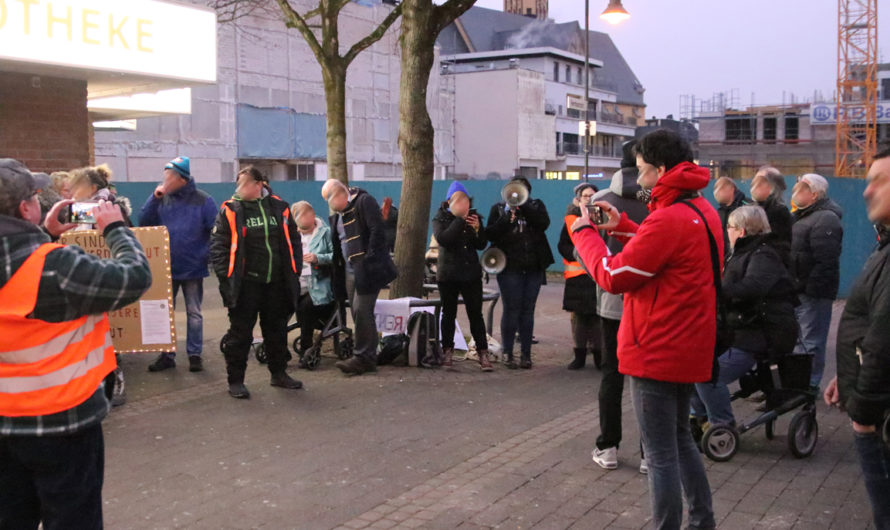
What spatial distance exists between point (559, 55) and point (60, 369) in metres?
77.4

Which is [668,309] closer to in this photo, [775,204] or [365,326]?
[775,204]

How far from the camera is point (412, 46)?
388 inches

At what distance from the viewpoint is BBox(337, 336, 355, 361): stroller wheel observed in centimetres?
930

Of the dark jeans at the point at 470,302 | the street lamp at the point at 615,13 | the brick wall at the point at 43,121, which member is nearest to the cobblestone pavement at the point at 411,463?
the dark jeans at the point at 470,302

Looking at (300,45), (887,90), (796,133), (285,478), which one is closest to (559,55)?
(796,133)

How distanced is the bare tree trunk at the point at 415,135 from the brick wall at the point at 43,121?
4.41 m

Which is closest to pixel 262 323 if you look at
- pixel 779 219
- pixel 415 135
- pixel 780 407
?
pixel 415 135

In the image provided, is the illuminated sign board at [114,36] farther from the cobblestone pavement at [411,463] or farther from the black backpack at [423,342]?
the black backpack at [423,342]

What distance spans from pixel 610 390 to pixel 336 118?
9.64m

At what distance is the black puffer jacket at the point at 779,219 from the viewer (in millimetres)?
7714

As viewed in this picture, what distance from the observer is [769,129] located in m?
83.2

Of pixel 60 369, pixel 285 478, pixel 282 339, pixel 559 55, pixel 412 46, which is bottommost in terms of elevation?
pixel 285 478

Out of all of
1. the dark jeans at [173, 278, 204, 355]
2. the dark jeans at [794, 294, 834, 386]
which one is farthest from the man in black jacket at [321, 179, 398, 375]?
the dark jeans at [794, 294, 834, 386]

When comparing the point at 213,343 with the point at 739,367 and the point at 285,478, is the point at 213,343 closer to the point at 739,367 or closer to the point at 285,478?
the point at 285,478
